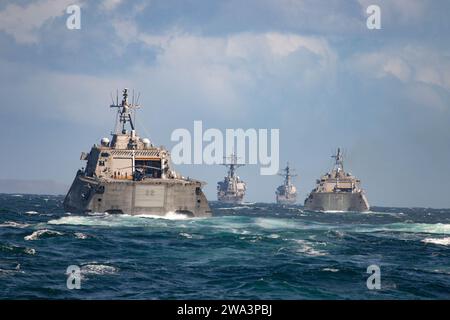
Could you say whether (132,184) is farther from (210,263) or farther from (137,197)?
(210,263)

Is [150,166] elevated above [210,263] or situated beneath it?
elevated above

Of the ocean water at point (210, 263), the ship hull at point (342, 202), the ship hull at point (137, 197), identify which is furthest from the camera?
the ship hull at point (342, 202)

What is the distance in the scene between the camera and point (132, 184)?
6831 centimetres

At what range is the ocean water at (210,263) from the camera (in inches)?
1064

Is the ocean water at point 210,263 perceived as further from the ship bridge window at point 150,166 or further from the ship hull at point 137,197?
the ship bridge window at point 150,166

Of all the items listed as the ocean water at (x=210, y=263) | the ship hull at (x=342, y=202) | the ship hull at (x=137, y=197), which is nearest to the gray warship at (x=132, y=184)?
the ship hull at (x=137, y=197)

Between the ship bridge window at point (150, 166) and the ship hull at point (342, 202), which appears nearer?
the ship bridge window at point (150, 166)

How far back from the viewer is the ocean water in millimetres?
27016

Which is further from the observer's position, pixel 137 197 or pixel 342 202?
pixel 342 202

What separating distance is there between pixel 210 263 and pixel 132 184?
34627 mm

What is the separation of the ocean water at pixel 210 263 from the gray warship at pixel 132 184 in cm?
1144

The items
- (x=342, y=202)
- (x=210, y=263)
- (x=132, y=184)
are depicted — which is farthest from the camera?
(x=342, y=202)

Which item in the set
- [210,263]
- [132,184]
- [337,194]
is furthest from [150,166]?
[337,194]

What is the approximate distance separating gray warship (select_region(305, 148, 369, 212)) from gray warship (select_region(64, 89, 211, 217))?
67.0 metres
